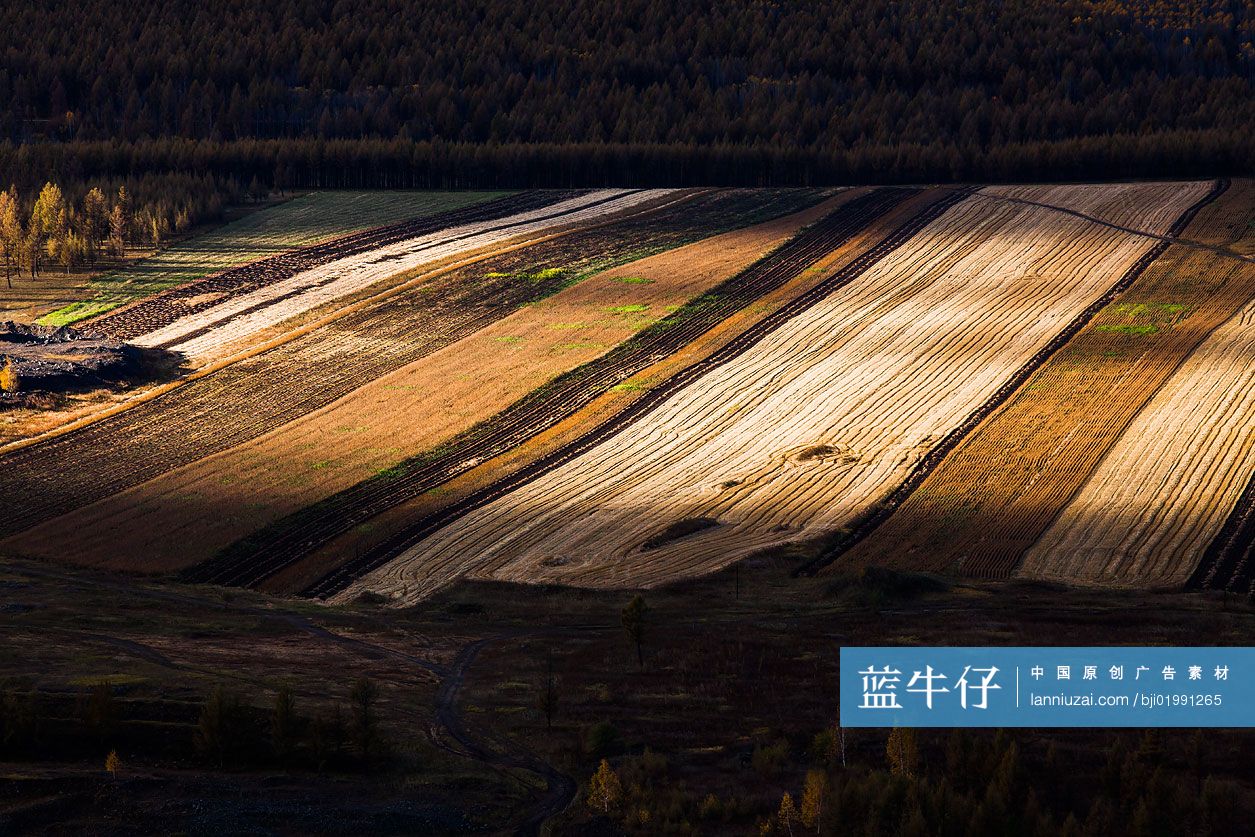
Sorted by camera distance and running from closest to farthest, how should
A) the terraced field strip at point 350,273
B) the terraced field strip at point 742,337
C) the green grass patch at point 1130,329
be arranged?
the terraced field strip at point 742,337 → the green grass patch at point 1130,329 → the terraced field strip at point 350,273

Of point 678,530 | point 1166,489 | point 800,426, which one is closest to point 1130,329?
point 800,426

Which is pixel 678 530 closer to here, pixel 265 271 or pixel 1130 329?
pixel 1130 329

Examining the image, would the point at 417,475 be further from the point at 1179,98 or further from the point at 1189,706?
the point at 1179,98

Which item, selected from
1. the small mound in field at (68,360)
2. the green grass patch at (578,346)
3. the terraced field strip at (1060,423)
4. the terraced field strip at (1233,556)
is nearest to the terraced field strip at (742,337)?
the green grass patch at (578,346)

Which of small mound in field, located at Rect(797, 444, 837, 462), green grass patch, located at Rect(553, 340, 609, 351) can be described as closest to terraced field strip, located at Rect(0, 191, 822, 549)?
green grass patch, located at Rect(553, 340, 609, 351)

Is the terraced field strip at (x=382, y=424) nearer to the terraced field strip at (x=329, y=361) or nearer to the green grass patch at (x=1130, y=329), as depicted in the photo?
the terraced field strip at (x=329, y=361)

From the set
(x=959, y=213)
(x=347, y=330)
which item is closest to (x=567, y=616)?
(x=347, y=330)
